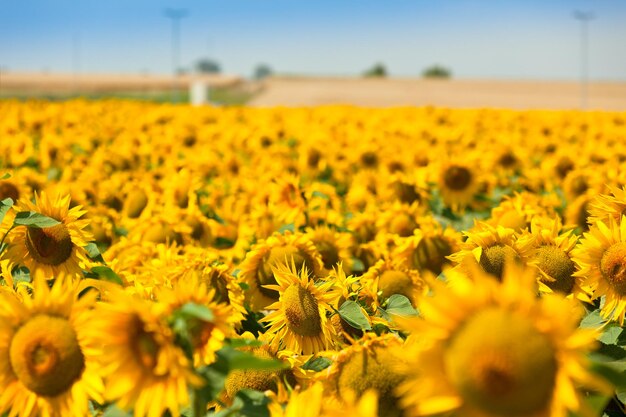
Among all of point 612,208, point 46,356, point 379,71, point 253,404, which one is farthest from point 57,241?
point 379,71

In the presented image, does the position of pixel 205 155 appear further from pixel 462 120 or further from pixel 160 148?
pixel 462 120

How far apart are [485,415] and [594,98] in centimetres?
7132

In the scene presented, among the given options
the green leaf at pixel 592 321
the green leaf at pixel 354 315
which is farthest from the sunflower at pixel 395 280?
the green leaf at pixel 592 321

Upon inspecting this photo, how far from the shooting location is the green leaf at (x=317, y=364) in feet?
7.14

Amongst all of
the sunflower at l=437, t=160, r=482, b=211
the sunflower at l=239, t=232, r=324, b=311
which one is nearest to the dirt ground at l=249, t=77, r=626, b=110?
the sunflower at l=437, t=160, r=482, b=211

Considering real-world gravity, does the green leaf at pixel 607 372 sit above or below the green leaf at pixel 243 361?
above

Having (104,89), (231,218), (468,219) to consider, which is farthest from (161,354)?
A: (104,89)

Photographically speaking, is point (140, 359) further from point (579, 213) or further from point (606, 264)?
point (579, 213)

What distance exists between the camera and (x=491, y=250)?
2615mm

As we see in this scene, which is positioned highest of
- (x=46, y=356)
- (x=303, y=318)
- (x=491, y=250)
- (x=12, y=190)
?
(x=12, y=190)

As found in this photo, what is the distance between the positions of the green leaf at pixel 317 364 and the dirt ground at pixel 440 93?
56.3 metres

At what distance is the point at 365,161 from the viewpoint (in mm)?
7453

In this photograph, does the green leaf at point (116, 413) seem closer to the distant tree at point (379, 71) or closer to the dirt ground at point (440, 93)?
the dirt ground at point (440, 93)

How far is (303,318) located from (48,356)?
967mm
